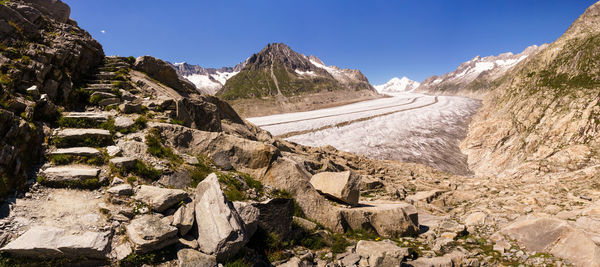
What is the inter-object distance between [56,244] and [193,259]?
2.36 m

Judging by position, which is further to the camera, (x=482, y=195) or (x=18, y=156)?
(x=482, y=195)

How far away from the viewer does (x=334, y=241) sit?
754cm

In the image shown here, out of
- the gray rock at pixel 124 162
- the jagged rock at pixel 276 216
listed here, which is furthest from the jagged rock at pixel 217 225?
the gray rock at pixel 124 162

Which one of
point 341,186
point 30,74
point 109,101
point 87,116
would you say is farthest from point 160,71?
point 341,186

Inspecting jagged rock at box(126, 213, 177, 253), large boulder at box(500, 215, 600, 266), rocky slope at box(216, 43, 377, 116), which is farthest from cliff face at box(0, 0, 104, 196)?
rocky slope at box(216, 43, 377, 116)

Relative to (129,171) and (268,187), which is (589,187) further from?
(129,171)

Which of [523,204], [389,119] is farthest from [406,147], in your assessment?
[523,204]

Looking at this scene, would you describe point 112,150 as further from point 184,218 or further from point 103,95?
point 103,95

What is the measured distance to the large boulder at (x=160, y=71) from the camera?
1727 centimetres

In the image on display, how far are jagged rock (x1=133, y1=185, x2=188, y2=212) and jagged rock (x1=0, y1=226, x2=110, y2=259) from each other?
107 cm

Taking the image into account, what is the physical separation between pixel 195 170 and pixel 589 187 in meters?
21.4

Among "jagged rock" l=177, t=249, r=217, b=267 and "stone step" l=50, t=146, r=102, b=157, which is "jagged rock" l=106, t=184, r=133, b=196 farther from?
"jagged rock" l=177, t=249, r=217, b=267

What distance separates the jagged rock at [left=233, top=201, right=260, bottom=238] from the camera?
6133 mm

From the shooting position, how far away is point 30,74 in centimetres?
878
